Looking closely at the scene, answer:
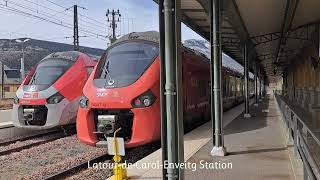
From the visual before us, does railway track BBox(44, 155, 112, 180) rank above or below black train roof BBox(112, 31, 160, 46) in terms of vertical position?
below

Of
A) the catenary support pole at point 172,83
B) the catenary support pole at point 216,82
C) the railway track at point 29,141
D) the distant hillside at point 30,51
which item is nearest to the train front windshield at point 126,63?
the catenary support pole at point 216,82

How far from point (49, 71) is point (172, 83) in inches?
389

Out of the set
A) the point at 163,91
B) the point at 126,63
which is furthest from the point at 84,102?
the point at 163,91

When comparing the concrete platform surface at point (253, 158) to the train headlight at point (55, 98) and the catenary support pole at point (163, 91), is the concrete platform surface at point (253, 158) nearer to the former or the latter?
the catenary support pole at point (163, 91)

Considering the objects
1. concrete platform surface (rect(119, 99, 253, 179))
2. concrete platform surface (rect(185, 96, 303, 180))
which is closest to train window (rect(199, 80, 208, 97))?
concrete platform surface (rect(119, 99, 253, 179))

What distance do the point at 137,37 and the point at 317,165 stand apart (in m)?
7.13

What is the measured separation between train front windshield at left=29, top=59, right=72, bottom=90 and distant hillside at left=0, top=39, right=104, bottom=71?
58102 millimetres

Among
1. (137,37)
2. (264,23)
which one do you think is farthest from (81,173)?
(264,23)

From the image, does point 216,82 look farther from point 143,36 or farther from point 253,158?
point 143,36

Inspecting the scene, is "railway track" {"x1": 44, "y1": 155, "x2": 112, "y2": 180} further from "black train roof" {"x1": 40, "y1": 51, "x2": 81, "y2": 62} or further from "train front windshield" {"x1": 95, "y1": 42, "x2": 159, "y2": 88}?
"black train roof" {"x1": 40, "y1": 51, "x2": 81, "y2": 62}

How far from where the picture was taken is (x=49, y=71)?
14156 mm

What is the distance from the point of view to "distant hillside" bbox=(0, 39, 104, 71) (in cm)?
7394

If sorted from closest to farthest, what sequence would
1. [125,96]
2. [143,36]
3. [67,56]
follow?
[125,96], [143,36], [67,56]

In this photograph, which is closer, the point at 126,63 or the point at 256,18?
the point at 126,63
